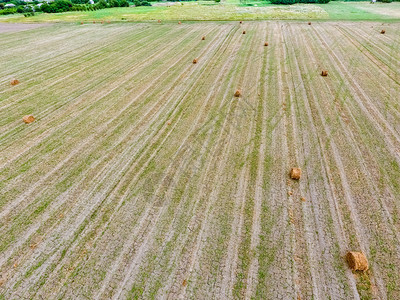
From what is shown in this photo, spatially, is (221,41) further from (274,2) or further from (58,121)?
(274,2)

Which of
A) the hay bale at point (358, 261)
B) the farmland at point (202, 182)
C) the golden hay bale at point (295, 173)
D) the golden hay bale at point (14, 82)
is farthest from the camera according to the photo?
the golden hay bale at point (14, 82)

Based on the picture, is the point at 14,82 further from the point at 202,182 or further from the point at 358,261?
the point at 358,261

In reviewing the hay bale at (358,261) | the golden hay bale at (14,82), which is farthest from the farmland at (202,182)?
the golden hay bale at (14,82)

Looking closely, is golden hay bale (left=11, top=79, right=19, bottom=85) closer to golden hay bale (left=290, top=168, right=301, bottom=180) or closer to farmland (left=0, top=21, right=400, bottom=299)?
farmland (left=0, top=21, right=400, bottom=299)

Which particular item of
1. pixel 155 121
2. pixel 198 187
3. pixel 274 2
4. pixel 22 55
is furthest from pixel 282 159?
pixel 274 2

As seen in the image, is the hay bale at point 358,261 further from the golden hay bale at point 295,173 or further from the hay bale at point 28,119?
the hay bale at point 28,119

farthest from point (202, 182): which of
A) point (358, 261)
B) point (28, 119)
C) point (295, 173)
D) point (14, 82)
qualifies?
point (14, 82)
